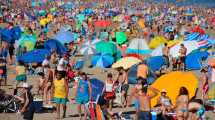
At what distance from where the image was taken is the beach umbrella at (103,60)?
19938 millimetres

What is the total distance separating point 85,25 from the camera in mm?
36062

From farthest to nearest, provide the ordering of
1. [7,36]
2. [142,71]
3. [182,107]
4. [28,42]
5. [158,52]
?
[7,36] < [28,42] < [158,52] < [142,71] < [182,107]

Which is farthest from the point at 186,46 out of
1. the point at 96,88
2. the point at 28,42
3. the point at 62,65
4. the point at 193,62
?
the point at 96,88

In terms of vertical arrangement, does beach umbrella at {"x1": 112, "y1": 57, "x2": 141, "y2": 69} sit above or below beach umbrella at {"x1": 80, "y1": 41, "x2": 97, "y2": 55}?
above

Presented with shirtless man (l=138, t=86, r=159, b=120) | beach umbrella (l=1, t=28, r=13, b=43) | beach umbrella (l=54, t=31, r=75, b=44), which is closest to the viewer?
shirtless man (l=138, t=86, r=159, b=120)

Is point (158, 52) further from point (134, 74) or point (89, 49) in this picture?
point (134, 74)

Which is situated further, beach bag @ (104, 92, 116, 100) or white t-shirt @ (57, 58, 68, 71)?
white t-shirt @ (57, 58, 68, 71)

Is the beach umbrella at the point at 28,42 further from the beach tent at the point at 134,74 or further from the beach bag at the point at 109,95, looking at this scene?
the beach bag at the point at 109,95

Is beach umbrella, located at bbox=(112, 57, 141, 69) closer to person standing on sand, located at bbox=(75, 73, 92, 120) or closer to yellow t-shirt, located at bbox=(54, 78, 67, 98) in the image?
person standing on sand, located at bbox=(75, 73, 92, 120)

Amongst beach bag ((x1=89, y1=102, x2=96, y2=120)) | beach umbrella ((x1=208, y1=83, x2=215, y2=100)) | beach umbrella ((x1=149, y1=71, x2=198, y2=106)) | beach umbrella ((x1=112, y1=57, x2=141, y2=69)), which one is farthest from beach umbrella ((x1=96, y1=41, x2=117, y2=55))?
beach bag ((x1=89, y1=102, x2=96, y2=120))

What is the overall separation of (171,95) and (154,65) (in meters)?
5.78

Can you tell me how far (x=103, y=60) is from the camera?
65.5ft

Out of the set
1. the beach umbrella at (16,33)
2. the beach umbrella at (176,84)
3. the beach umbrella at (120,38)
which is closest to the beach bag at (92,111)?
the beach umbrella at (176,84)

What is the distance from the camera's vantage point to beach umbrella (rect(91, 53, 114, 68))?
19.9 meters
